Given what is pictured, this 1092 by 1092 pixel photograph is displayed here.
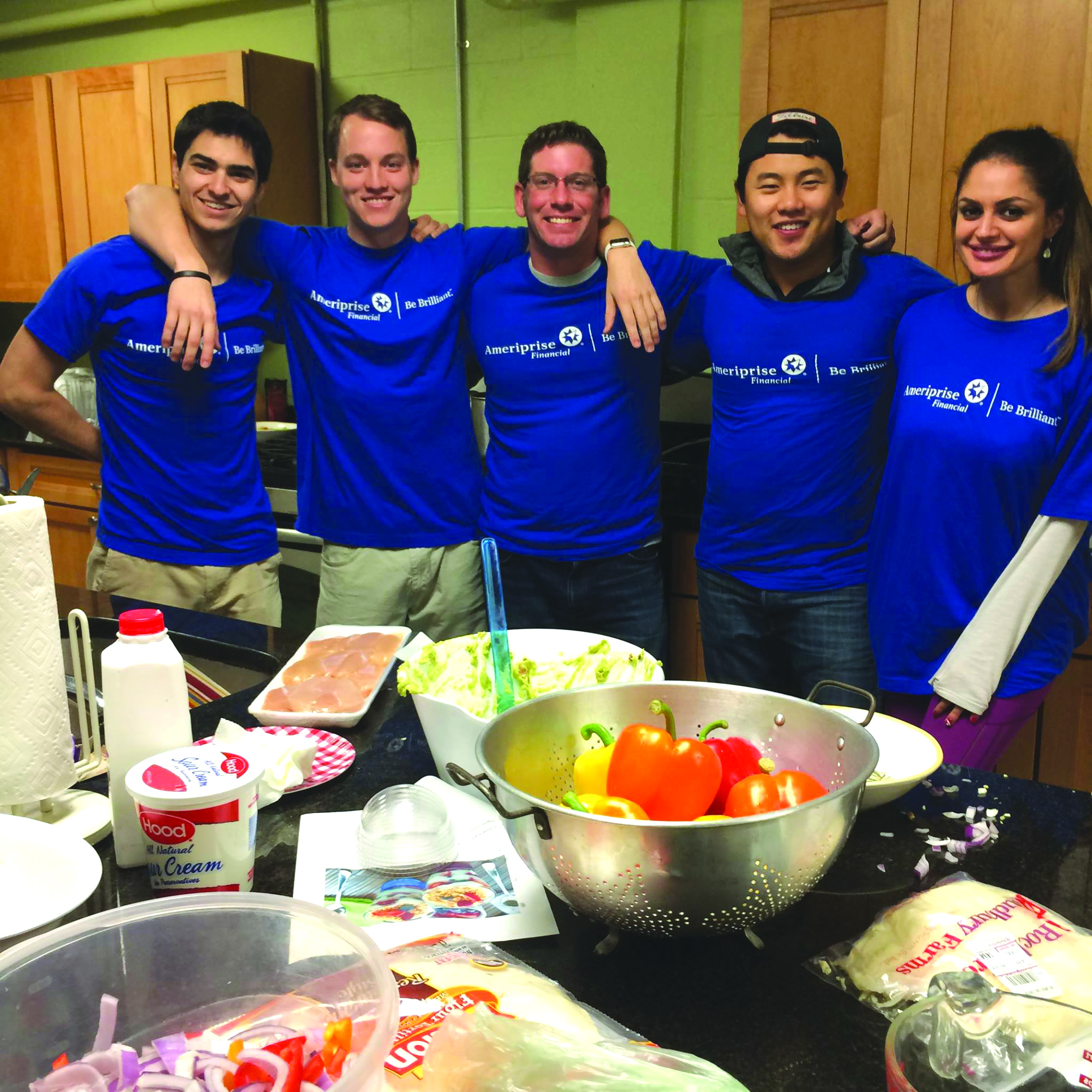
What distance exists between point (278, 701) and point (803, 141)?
59.2 inches

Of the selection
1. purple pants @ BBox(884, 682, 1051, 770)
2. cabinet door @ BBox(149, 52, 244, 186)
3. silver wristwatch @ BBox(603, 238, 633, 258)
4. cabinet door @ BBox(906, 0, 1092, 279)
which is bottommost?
purple pants @ BBox(884, 682, 1051, 770)

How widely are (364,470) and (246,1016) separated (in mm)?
1859

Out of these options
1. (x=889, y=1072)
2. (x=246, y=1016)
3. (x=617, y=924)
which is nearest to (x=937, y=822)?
(x=617, y=924)

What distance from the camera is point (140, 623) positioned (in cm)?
99

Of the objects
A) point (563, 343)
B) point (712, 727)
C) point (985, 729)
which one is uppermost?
point (563, 343)

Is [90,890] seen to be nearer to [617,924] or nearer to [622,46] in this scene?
[617,924]

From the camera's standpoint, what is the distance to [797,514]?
218 centimetres

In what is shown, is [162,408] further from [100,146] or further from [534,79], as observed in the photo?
[100,146]

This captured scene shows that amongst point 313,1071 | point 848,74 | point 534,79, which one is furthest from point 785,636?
point 534,79

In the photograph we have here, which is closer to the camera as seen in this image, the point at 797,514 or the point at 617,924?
the point at 617,924

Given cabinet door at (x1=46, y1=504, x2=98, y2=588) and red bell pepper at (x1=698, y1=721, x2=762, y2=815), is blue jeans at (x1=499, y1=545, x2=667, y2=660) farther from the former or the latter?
cabinet door at (x1=46, y1=504, x2=98, y2=588)

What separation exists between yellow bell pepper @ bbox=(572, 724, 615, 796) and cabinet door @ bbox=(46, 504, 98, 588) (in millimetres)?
3623

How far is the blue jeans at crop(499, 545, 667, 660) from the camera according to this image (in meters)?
2.40

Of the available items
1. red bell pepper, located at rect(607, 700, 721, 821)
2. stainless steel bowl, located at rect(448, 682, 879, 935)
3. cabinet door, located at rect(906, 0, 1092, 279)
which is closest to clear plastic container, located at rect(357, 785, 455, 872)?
stainless steel bowl, located at rect(448, 682, 879, 935)
